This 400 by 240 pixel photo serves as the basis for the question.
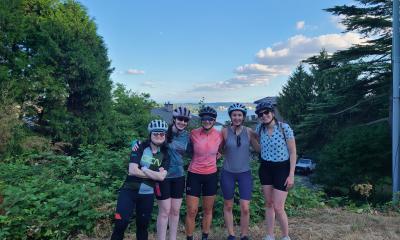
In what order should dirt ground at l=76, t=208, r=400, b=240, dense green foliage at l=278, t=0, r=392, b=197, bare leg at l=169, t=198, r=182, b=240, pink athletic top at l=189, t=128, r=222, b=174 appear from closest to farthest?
bare leg at l=169, t=198, r=182, b=240 → pink athletic top at l=189, t=128, r=222, b=174 → dirt ground at l=76, t=208, r=400, b=240 → dense green foliage at l=278, t=0, r=392, b=197

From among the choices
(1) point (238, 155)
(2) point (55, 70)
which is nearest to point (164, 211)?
(1) point (238, 155)

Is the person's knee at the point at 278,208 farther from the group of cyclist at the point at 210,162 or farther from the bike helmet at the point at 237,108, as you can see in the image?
the bike helmet at the point at 237,108

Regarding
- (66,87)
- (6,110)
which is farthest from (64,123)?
(6,110)

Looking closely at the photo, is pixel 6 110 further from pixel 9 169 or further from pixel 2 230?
pixel 2 230

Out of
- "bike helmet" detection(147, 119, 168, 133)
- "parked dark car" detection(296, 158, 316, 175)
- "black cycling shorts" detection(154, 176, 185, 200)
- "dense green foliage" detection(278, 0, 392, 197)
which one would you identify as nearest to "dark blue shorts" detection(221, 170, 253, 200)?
"black cycling shorts" detection(154, 176, 185, 200)

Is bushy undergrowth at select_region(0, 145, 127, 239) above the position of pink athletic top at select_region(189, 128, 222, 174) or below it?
below

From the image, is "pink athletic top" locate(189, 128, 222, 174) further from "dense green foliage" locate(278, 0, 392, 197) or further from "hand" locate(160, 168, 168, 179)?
"dense green foliage" locate(278, 0, 392, 197)

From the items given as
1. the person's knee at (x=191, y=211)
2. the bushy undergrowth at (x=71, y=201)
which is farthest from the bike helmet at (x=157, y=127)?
the bushy undergrowth at (x=71, y=201)

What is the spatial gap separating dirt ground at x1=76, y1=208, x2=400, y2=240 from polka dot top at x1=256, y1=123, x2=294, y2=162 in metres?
1.40

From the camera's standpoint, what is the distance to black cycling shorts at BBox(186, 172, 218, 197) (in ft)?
15.1

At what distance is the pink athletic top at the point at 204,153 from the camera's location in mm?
4578

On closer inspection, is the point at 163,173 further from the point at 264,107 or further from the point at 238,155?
the point at 264,107

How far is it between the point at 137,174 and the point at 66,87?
75.1 ft

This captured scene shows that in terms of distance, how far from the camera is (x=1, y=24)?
23.3 metres
